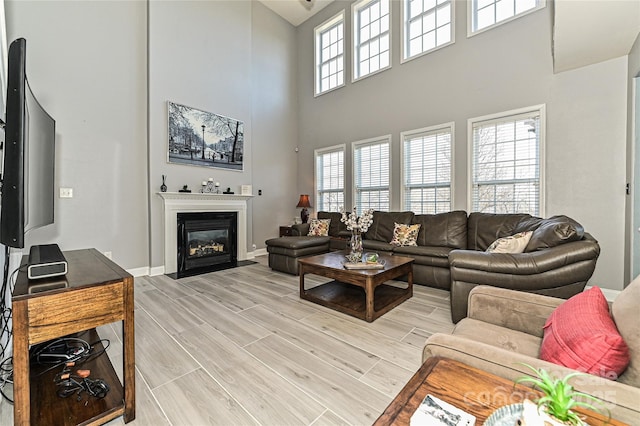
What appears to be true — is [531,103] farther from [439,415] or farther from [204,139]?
[204,139]

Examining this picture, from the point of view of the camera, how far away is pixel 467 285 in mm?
2344

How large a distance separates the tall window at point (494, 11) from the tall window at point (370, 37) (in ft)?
4.51

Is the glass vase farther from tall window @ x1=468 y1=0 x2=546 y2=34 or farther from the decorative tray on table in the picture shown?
tall window @ x1=468 y1=0 x2=546 y2=34

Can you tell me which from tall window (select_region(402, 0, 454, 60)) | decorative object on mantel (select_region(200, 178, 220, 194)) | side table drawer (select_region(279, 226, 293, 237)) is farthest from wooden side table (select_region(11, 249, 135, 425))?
tall window (select_region(402, 0, 454, 60))

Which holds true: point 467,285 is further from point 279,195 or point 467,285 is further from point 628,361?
point 279,195

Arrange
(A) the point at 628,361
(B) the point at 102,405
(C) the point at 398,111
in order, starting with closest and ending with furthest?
(A) the point at 628,361 → (B) the point at 102,405 → (C) the point at 398,111

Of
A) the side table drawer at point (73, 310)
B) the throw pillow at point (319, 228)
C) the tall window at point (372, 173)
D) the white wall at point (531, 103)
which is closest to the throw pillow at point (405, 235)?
the white wall at point (531, 103)

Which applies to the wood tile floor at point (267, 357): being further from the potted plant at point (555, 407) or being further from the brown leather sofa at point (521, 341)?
the potted plant at point (555, 407)

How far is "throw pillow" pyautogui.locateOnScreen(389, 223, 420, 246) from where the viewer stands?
13.3ft

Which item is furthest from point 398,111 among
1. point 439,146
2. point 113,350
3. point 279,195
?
point 113,350

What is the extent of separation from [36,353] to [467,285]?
318 centimetres

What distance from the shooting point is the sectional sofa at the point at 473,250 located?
2094mm

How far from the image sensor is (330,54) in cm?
600

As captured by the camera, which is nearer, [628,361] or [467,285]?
[628,361]
